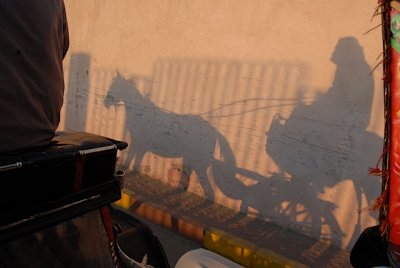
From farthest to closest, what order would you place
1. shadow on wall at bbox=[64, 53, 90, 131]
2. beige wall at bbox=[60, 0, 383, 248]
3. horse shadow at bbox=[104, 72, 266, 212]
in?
1. shadow on wall at bbox=[64, 53, 90, 131]
2. horse shadow at bbox=[104, 72, 266, 212]
3. beige wall at bbox=[60, 0, 383, 248]

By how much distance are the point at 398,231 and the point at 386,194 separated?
0.56 ft

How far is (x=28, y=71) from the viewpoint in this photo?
1501 millimetres

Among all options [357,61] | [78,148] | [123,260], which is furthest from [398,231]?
[357,61]

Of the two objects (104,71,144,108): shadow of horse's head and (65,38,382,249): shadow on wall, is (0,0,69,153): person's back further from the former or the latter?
(104,71,144,108): shadow of horse's head

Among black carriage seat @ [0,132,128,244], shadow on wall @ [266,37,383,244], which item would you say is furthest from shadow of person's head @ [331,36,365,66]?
black carriage seat @ [0,132,128,244]

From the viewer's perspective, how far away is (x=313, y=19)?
3396 millimetres

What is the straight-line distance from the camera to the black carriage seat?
1.33 meters

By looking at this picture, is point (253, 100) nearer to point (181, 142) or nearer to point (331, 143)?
point (331, 143)

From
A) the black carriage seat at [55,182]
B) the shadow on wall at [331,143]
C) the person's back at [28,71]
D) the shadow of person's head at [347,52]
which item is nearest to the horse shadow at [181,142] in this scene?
the shadow on wall at [331,143]

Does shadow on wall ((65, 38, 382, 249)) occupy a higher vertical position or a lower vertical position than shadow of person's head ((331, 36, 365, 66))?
lower

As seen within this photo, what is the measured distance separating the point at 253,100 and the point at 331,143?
35.9 inches

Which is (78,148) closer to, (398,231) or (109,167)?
(109,167)

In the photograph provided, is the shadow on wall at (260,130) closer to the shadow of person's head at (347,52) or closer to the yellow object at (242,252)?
the shadow of person's head at (347,52)

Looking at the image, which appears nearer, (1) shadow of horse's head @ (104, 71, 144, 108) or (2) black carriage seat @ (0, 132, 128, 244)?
(2) black carriage seat @ (0, 132, 128, 244)
